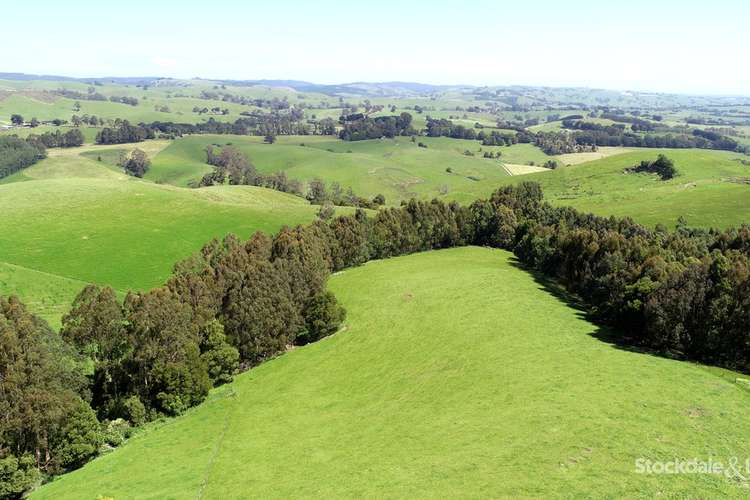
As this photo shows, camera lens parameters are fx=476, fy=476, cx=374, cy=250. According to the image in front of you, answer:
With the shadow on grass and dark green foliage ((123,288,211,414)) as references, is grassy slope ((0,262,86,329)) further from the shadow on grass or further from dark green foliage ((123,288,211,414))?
the shadow on grass

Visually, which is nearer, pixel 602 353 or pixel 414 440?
pixel 414 440

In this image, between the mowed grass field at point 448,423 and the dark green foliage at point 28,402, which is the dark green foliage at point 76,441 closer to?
the dark green foliage at point 28,402

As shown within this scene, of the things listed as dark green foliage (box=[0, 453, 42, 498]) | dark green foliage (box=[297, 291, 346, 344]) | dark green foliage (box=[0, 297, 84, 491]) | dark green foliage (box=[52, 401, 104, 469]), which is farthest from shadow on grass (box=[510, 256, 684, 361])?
dark green foliage (box=[0, 453, 42, 498])

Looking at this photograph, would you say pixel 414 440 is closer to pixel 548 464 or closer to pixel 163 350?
pixel 548 464

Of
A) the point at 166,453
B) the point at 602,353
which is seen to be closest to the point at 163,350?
the point at 166,453

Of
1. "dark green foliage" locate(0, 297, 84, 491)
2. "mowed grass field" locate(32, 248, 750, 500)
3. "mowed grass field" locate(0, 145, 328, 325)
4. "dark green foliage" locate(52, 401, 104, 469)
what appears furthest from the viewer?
"mowed grass field" locate(0, 145, 328, 325)

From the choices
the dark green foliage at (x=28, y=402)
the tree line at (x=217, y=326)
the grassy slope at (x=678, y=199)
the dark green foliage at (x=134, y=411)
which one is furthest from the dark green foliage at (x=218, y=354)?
the grassy slope at (x=678, y=199)
